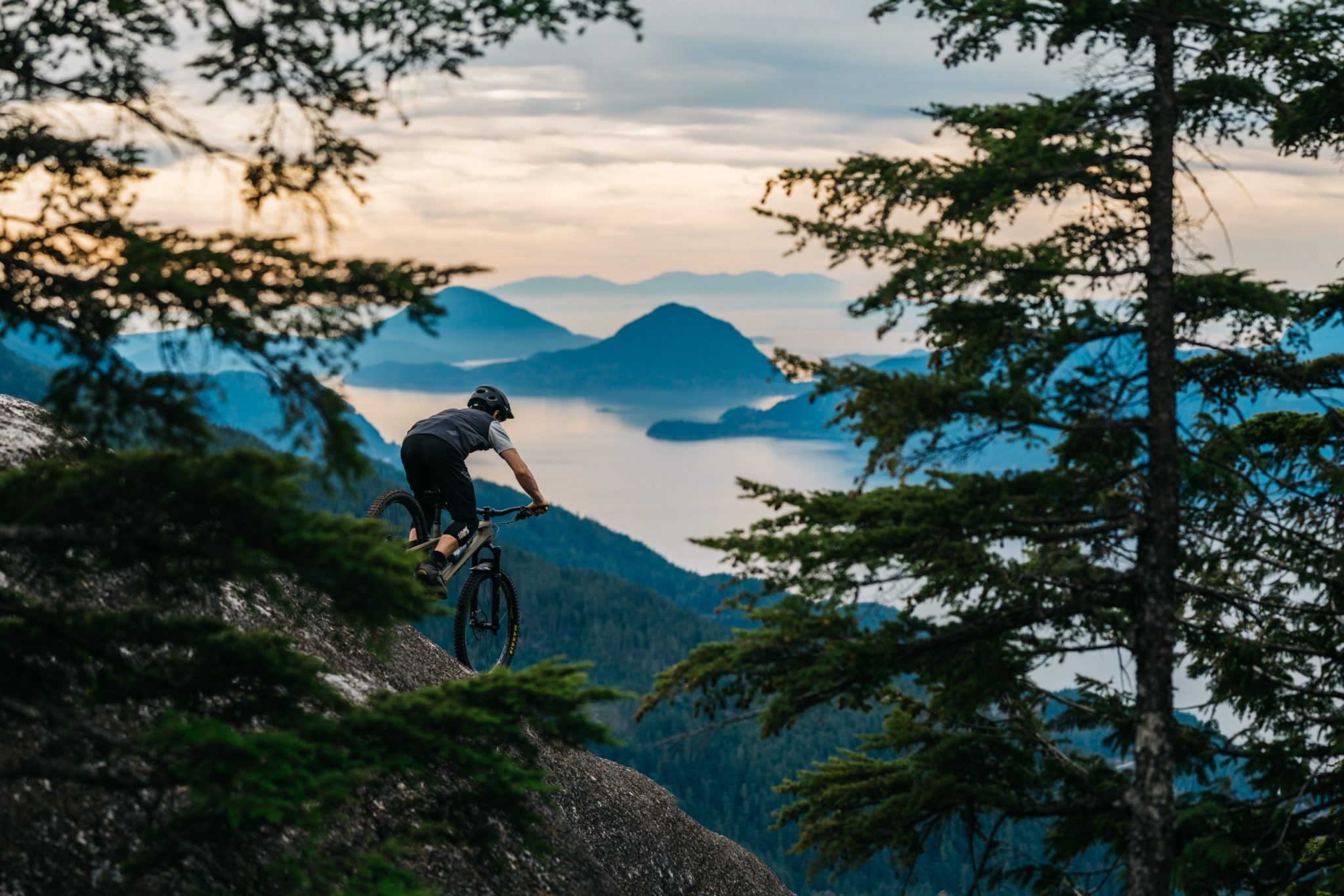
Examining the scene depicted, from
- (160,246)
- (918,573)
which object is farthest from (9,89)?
(918,573)

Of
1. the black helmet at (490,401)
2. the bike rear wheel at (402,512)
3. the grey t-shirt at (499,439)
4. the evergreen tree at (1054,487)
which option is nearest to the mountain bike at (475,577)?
the bike rear wheel at (402,512)

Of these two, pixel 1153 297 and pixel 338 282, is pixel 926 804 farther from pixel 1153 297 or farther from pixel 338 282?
pixel 338 282

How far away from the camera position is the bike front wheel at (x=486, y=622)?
40.8ft

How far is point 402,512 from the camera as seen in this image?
12.5 meters

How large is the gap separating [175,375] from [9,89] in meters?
1.77

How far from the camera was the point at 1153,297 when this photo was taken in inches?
352

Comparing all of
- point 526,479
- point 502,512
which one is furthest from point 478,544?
point 526,479

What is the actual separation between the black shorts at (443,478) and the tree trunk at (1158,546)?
618 centimetres

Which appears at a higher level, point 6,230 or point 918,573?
point 6,230

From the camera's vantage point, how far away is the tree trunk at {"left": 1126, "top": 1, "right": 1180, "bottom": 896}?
870 centimetres

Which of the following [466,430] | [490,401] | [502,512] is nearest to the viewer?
[466,430]

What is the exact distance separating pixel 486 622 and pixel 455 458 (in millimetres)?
2440

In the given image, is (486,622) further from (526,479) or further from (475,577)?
(526,479)

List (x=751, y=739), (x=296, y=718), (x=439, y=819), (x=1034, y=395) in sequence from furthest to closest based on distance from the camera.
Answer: (x=751, y=739)
(x=1034, y=395)
(x=439, y=819)
(x=296, y=718)
